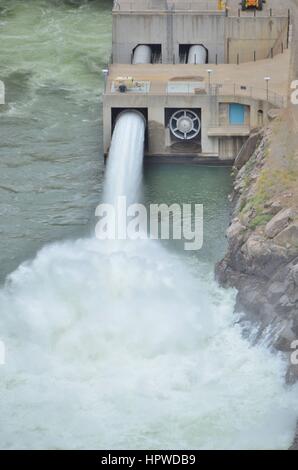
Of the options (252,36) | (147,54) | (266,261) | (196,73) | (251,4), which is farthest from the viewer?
(251,4)

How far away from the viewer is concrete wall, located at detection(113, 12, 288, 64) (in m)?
112

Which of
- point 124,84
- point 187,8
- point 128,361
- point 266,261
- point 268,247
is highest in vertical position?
point 187,8

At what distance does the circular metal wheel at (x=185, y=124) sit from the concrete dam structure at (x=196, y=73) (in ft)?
0.21

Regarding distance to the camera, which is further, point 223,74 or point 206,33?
point 206,33

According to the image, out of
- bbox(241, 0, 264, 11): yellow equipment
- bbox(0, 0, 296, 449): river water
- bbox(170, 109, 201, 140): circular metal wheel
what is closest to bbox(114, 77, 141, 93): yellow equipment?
bbox(170, 109, 201, 140): circular metal wheel

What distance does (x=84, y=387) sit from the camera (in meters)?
77.4

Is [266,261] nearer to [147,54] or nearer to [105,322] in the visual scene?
[105,322]

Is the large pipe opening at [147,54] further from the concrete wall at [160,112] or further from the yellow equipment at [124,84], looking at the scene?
the concrete wall at [160,112]

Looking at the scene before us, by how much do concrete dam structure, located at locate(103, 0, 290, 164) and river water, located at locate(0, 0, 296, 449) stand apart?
88.2 inches

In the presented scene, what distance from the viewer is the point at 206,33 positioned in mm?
112500

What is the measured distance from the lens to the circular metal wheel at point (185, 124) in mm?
102938

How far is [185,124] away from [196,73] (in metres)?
6.33

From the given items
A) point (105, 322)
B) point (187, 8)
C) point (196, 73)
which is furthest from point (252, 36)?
point (105, 322)

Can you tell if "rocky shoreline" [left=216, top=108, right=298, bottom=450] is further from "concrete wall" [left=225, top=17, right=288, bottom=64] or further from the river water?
"concrete wall" [left=225, top=17, right=288, bottom=64]
